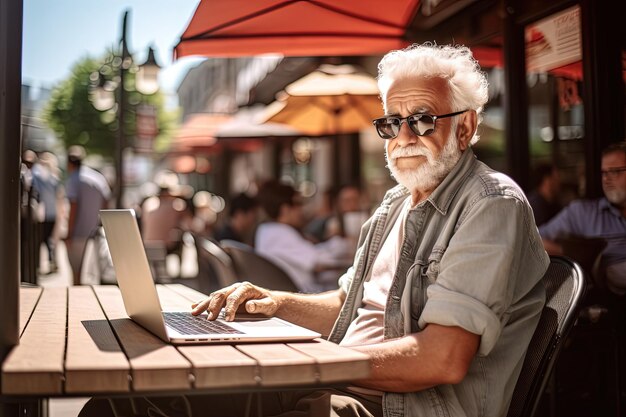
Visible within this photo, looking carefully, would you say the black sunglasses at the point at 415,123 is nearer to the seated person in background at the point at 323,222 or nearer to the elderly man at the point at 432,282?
the elderly man at the point at 432,282

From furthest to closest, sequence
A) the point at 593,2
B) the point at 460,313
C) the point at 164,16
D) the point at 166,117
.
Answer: the point at 166,117 → the point at 164,16 → the point at 593,2 → the point at 460,313

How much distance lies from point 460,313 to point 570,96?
3444 millimetres

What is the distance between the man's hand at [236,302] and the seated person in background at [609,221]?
217 cm

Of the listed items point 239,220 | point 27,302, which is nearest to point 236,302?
point 27,302

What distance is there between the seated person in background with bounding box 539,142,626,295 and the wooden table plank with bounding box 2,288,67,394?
9.32 feet

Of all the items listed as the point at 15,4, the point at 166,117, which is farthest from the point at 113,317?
the point at 166,117

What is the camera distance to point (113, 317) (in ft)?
8.32

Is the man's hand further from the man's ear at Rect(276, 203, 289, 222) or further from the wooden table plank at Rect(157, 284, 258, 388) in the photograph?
the man's ear at Rect(276, 203, 289, 222)

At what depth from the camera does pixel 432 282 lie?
2.39m

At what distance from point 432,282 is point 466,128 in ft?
2.06

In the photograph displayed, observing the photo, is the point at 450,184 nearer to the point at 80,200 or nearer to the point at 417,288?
the point at 417,288

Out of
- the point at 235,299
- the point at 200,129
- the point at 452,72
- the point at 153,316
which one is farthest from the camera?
the point at 200,129

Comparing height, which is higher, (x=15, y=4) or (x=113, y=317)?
(x=15, y=4)

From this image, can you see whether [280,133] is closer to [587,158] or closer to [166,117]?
[587,158]
